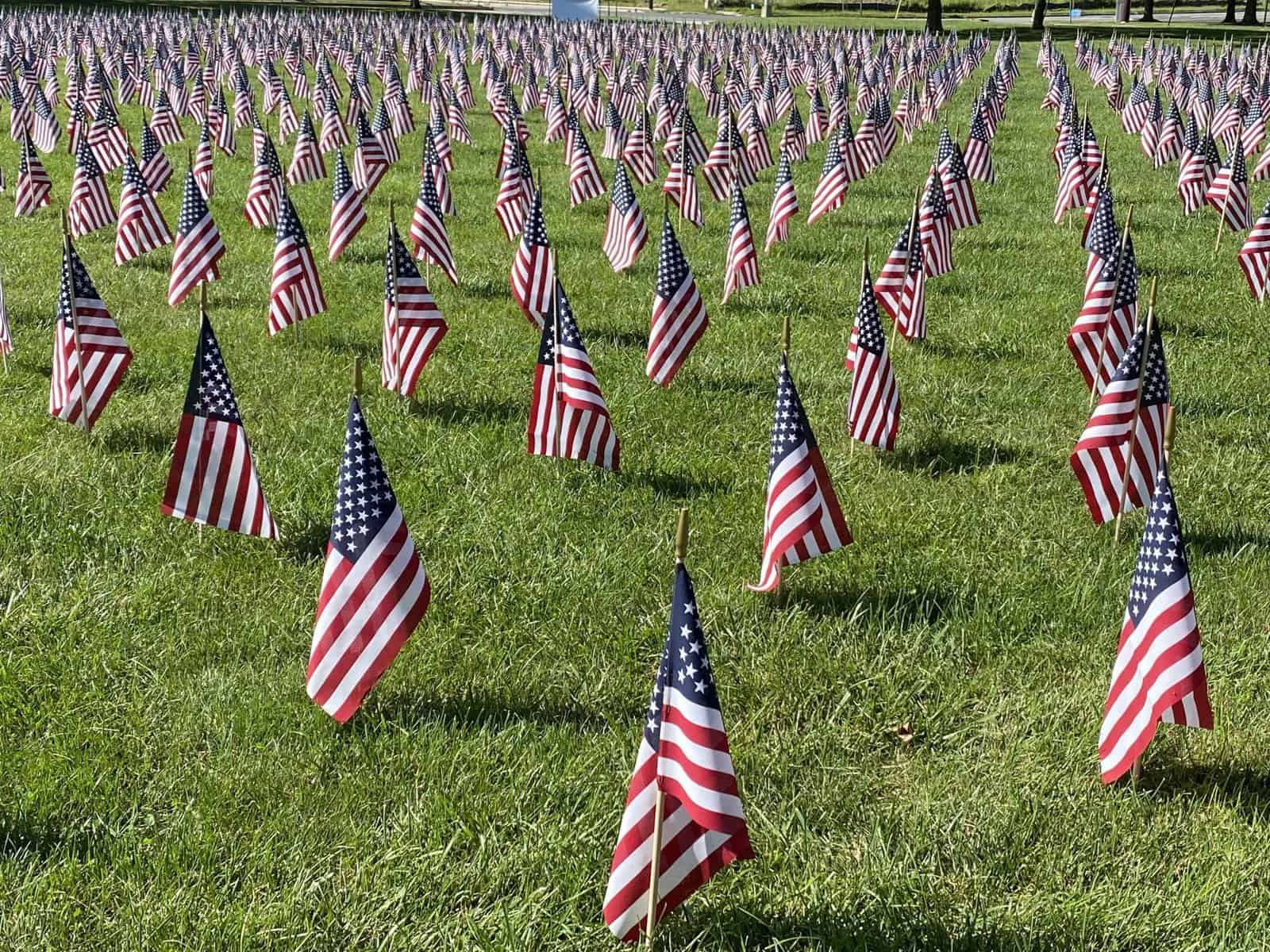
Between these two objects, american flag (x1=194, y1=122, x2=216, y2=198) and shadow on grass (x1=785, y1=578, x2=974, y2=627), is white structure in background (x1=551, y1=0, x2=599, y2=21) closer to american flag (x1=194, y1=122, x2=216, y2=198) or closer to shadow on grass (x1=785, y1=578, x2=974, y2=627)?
american flag (x1=194, y1=122, x2=216, y2=198)

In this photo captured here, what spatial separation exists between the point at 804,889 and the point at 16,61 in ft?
94.0

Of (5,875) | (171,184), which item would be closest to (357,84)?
(171,184)

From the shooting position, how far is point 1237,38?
53156mm

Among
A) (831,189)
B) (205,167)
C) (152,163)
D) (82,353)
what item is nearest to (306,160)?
(205,167)

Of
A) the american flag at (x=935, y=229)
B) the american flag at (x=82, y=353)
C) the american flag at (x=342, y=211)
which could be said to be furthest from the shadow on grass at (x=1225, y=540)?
the american flag at (x=342, y=211)

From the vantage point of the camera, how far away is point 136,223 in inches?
504

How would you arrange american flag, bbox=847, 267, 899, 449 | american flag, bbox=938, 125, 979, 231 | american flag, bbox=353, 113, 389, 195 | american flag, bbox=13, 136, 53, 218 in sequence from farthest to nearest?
american flag, bbox=353, 113, 389, 195 < american flag, bbox=13, 136, 53, 218 < american flag, bbox=938, 125, 979, 231 < american flag, bbox=847, 267, 899, 449

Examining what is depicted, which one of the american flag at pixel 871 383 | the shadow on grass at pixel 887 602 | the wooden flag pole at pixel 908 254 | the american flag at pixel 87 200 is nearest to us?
the shadow on grass at pixel 887 602

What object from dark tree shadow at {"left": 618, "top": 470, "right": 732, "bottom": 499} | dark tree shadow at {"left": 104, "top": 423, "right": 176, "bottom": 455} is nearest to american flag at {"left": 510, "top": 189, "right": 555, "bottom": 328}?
dark tree shadow at {"left": 618, "top": 470, "right": 732, "bottom": 499}

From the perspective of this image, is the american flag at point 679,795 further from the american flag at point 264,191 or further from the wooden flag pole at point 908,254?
the american flag at point 264,191

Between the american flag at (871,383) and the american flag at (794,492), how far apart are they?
203 centimetres

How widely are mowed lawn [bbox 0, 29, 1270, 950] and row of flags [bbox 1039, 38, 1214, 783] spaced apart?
0.30 meters

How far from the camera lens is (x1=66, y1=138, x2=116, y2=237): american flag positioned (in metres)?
13.6

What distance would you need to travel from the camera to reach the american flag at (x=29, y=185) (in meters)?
15.0
